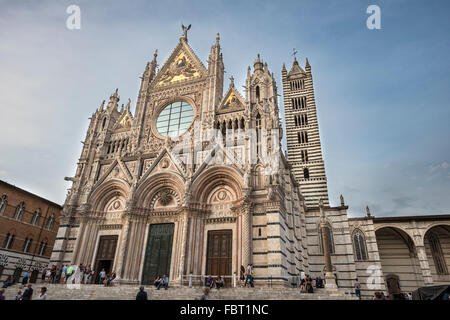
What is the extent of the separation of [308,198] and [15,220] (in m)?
29.4

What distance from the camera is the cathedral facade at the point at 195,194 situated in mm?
17266

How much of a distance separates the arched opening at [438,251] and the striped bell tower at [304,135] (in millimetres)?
10309

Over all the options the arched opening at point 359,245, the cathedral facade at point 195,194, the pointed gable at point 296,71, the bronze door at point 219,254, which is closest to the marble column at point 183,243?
the cathedral facade at point 195,194

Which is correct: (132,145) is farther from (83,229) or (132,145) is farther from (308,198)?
(308,198)

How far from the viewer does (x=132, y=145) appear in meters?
24.2

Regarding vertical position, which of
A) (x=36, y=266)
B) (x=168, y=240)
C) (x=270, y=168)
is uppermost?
(x=270, y=168)

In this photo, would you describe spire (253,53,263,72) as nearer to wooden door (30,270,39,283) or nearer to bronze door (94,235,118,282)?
bronze door (94,235,118,282)

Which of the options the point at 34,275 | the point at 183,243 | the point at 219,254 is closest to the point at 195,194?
the point at 183,243

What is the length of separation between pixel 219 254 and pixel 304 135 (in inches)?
933

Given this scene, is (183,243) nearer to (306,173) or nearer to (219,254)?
(219,254)

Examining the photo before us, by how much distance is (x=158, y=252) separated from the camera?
19.1 metres
